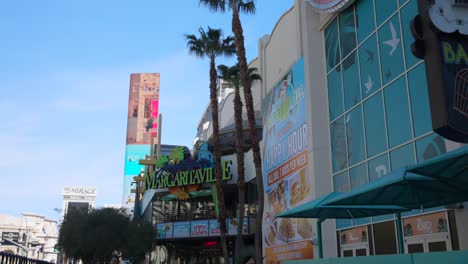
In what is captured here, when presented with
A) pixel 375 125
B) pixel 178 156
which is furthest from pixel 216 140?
pixel 178 156

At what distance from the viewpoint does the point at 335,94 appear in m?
21.1

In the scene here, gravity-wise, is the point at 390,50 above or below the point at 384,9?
below

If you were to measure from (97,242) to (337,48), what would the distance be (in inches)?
795

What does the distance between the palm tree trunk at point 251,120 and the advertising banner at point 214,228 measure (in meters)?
12.5

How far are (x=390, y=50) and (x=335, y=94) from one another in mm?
4480

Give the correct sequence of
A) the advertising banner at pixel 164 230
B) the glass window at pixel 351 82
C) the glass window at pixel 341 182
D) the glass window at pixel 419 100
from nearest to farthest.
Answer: the glass window at pixel 419 100 → the glass window at pixel 351 82 → the glass window at pixel 341 182 → the advertising banner at pixel 164 230

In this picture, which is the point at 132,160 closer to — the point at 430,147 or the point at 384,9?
the point at 384,9

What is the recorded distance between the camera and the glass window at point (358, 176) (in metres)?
18.1

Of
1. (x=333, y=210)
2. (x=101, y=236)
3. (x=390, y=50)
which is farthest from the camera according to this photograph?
(x=101, y=236)

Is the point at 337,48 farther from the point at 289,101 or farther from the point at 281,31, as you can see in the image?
the point at 281,31

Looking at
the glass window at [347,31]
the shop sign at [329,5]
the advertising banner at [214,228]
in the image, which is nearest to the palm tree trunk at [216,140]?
the shop sign at [329,5]

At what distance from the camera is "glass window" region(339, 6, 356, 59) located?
1973 cm

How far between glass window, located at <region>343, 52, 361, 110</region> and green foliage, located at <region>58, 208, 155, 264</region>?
19.7 metres

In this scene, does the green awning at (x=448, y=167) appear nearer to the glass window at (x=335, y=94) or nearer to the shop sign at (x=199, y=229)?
the glass window at (x=335, y=94)
